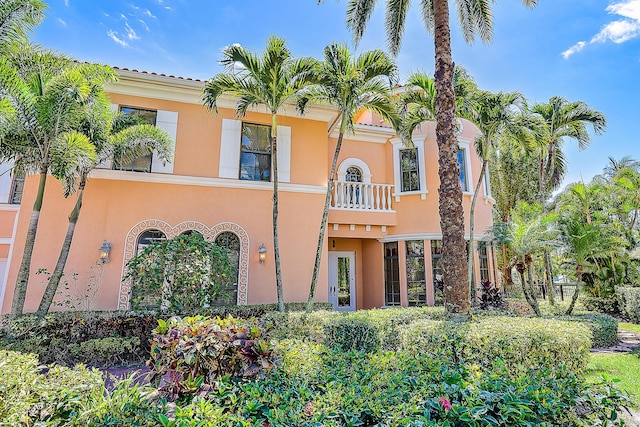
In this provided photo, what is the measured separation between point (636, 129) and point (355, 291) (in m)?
20.3

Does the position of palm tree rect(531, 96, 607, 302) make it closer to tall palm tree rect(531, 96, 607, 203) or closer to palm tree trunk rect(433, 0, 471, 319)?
tall palm tree rect(531, 96, 607, 203)

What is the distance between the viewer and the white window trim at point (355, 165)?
14.9 m

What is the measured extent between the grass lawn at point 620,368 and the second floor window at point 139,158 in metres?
13.0

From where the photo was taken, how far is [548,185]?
55.2ft

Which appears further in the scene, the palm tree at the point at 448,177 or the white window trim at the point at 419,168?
the white window trim at the point at 419,168

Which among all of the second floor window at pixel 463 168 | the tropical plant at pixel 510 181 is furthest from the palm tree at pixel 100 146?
the tropical plant at pixel 510 181

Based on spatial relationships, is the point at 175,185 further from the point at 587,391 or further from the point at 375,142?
the point at 587,391

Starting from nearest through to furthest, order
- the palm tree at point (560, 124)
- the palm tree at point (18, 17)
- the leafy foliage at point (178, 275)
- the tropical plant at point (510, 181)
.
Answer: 1. the palm tree at point (18, 17)
2. the leafy foliage at point (178, 275)
3. the palm tree at point (560, 124)
4. the tropical plant at point (510, 181)

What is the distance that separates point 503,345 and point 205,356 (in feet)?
13.1

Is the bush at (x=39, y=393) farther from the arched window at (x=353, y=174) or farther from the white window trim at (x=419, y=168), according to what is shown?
the white window trim at (x=419, y=168)

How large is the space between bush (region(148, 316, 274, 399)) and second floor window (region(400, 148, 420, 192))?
38.6 feet

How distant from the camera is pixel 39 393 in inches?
115

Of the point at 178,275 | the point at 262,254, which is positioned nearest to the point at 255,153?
the point at 262,254

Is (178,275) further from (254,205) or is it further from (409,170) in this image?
(409,170)
